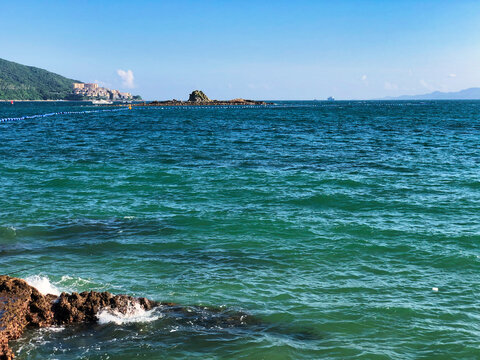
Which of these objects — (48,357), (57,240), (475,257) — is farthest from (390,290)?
(57,240)

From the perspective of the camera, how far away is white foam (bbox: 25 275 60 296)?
11.2 m

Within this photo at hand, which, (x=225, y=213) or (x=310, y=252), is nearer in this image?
(x=310, y=252)

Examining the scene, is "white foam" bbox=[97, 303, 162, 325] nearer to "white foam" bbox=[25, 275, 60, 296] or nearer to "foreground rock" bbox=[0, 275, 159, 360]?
"foreground rock" bbox=[0, 275, 159, 360]

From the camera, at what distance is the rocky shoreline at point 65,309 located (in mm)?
9266

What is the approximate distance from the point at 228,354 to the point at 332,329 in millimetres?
2571

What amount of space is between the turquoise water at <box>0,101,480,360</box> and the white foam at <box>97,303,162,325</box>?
8 cm

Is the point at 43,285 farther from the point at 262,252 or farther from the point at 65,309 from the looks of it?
the point at 262,252

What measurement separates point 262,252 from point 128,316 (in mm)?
5788

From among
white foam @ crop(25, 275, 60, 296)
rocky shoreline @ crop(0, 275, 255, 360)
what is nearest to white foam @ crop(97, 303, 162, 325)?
rocky shoreline @ crop(0, 275, 255, 360)

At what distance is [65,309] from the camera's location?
32.1 ft

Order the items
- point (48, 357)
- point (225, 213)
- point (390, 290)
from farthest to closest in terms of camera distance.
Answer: point (225, 213) → point (390, 290) → point (48, 357)

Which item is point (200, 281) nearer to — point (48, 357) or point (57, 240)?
point (48, 357)

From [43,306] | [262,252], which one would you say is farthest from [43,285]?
[262,252]

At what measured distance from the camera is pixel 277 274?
42.5ft
